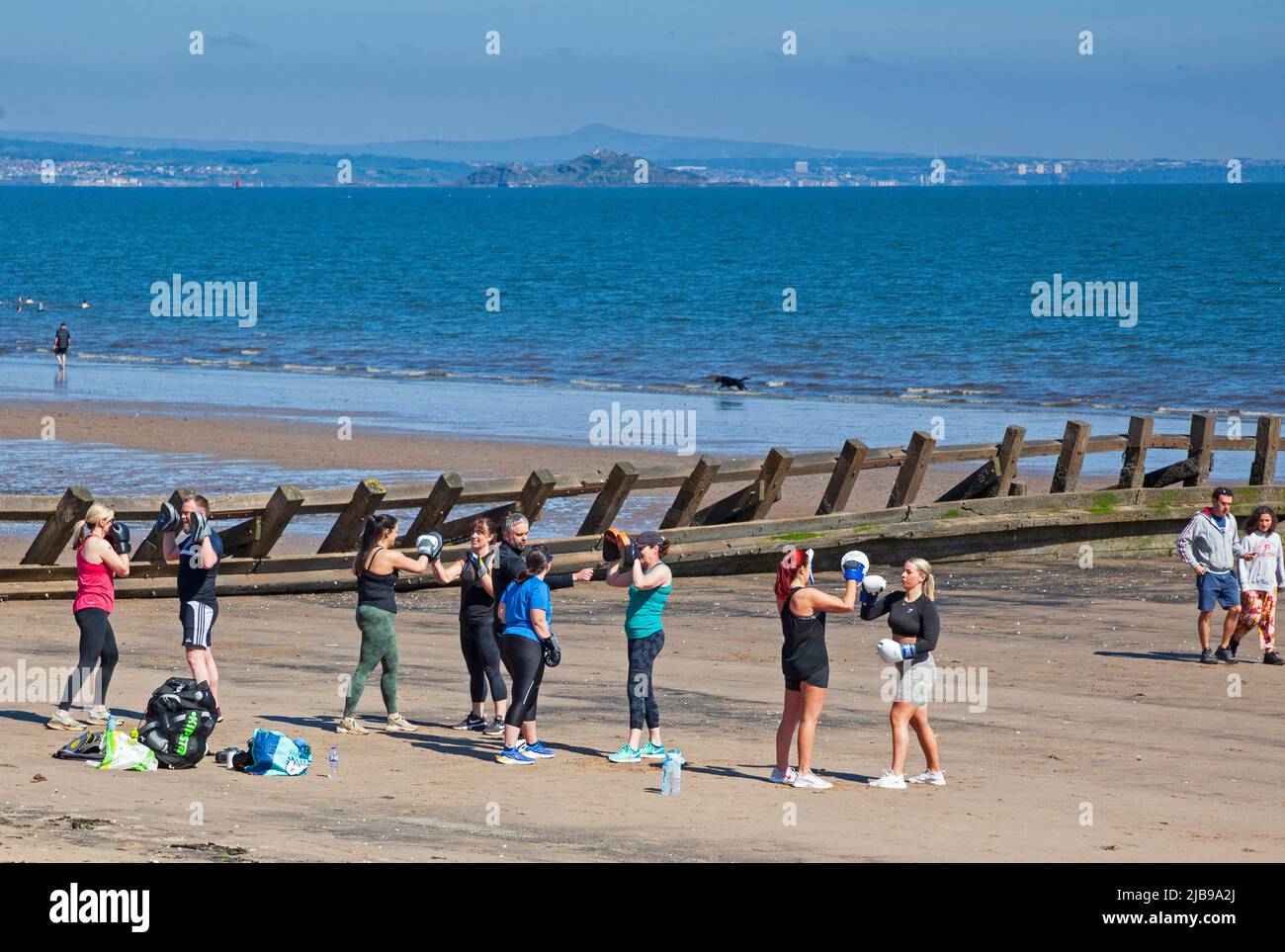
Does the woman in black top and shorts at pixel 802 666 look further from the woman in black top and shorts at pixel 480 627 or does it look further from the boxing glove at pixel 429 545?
the boxing glove at pixel 429 545

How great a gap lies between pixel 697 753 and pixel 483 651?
64.5 inches

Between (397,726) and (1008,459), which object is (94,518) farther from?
(1008,459)

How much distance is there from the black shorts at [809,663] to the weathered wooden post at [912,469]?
832cm

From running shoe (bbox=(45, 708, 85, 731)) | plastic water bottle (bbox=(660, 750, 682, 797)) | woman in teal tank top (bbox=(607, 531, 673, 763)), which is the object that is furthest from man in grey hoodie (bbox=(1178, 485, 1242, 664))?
running shoe (bbox=(45, 708, 85, 731))

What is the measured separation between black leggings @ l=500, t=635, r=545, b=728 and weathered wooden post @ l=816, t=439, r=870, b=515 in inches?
315

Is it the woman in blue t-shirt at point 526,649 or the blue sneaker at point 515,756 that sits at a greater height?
the woman in blue t-shirt at point 526,649

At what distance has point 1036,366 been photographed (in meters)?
47.8

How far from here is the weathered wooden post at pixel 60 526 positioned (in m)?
14.6

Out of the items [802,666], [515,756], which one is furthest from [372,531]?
[802,666]
